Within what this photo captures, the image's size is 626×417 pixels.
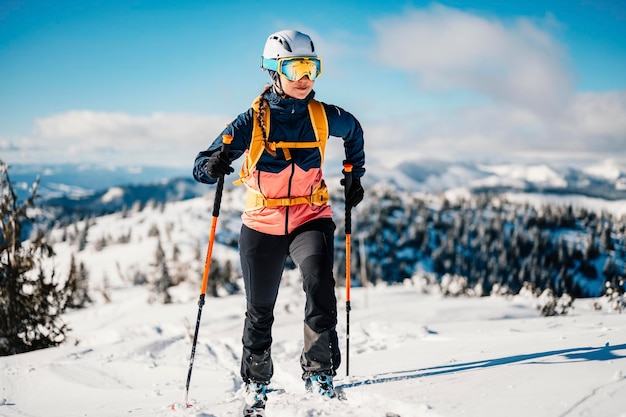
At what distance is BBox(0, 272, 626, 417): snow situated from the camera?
10.6 ft

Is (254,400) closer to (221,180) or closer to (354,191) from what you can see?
(221,180)

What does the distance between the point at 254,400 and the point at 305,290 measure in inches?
44.4

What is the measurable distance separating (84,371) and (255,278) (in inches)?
145

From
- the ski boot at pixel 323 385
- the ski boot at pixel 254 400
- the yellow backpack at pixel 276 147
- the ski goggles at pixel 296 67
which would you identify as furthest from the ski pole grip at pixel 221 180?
the ski boot at pixel 323 385

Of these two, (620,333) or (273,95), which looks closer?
(273,95)

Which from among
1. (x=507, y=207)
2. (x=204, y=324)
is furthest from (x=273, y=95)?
(x=507, y=207)

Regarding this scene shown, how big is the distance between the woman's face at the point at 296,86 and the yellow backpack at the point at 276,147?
173mm

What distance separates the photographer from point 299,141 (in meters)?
3.96

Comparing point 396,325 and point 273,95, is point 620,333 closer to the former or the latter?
point 396,325

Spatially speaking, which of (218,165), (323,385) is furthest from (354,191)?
(323,385)

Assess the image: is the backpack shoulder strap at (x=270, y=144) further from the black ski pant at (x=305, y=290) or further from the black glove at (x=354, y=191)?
the black glove at (x=354, y=191)

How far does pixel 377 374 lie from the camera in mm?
4820

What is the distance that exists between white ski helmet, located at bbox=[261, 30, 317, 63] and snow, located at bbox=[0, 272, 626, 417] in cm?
331

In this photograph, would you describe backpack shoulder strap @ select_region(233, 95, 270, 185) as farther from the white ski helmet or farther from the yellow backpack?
the white ski helmet
